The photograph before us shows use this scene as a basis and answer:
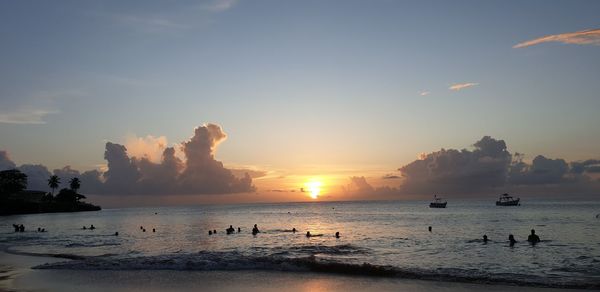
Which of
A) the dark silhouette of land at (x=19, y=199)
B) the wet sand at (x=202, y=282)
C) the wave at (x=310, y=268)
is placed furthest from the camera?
the dark silhouette of land at (x=19, y=199)

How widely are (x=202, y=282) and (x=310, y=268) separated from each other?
24.5 ft

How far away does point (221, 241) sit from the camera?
178 ft

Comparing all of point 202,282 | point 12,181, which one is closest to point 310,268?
point 202,282

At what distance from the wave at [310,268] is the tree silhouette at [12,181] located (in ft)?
494

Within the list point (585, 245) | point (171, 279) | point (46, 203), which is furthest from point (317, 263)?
point (46, 203)

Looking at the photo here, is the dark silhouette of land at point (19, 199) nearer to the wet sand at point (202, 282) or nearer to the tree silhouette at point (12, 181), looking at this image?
the tree silhouette at point (12, 181)

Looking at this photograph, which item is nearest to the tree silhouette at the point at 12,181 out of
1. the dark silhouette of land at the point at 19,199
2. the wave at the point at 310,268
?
the dark silhouette of land at the point at 19,199

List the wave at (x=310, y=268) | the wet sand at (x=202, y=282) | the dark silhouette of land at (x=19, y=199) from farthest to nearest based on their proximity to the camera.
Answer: the dark silhouette of land at (x=19, y=199)
the wave at (x=310, y=268)
the wet sand at (x=202, y=282)

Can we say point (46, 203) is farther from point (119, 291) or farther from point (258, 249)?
point (119, 291)

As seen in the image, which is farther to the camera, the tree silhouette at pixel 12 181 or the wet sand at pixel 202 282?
the tree silhouette at pixel 12 181

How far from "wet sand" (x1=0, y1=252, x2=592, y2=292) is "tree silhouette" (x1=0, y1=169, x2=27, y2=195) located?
151434 mm

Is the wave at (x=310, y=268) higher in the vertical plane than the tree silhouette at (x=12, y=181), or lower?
lower

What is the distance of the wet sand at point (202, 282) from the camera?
73.6 ft

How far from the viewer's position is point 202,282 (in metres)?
24.2
